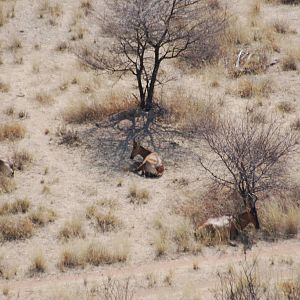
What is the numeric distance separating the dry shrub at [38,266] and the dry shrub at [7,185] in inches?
96.0

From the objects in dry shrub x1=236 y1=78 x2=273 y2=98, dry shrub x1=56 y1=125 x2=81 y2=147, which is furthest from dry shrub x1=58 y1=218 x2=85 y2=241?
dry shrub x1=236 y1=78 x2=273 y2=98

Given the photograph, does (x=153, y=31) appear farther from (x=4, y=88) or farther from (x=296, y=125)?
(x=4, y=88)

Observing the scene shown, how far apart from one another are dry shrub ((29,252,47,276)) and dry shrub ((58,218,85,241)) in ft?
2.48

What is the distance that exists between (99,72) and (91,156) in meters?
4.31

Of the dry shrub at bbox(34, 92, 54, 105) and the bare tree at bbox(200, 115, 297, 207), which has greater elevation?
the dry shrub at bbox(34, 92, 54, 105)

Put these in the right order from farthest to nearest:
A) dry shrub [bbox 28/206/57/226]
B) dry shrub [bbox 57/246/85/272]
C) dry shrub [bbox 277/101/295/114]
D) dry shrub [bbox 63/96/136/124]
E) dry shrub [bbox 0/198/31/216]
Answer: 1. dry shrub [bbox 277/101/295/114]
2. dry shrub [bbox 63/96/136/124]
3. dry shrub [bbox 0/198/31/216]
4. dry shrub [bbox 28/206/57/226]
5. dry shrub [bbox 57/246/85/272]

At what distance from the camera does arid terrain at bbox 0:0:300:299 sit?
10.0 meters

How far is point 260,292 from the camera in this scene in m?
9.23

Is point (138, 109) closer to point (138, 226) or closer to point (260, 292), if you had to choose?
point (138, 226)

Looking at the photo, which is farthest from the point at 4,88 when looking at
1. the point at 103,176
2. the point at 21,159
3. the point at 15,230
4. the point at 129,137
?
the point at 15,230

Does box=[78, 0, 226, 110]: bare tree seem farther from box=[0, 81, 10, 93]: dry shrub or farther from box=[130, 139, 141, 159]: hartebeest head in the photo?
box=[0, 81, 10, 93]: dry shrub

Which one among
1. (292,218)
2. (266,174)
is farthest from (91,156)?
(292,218)

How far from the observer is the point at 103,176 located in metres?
12.9

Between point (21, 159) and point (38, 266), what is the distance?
3.70 meters
